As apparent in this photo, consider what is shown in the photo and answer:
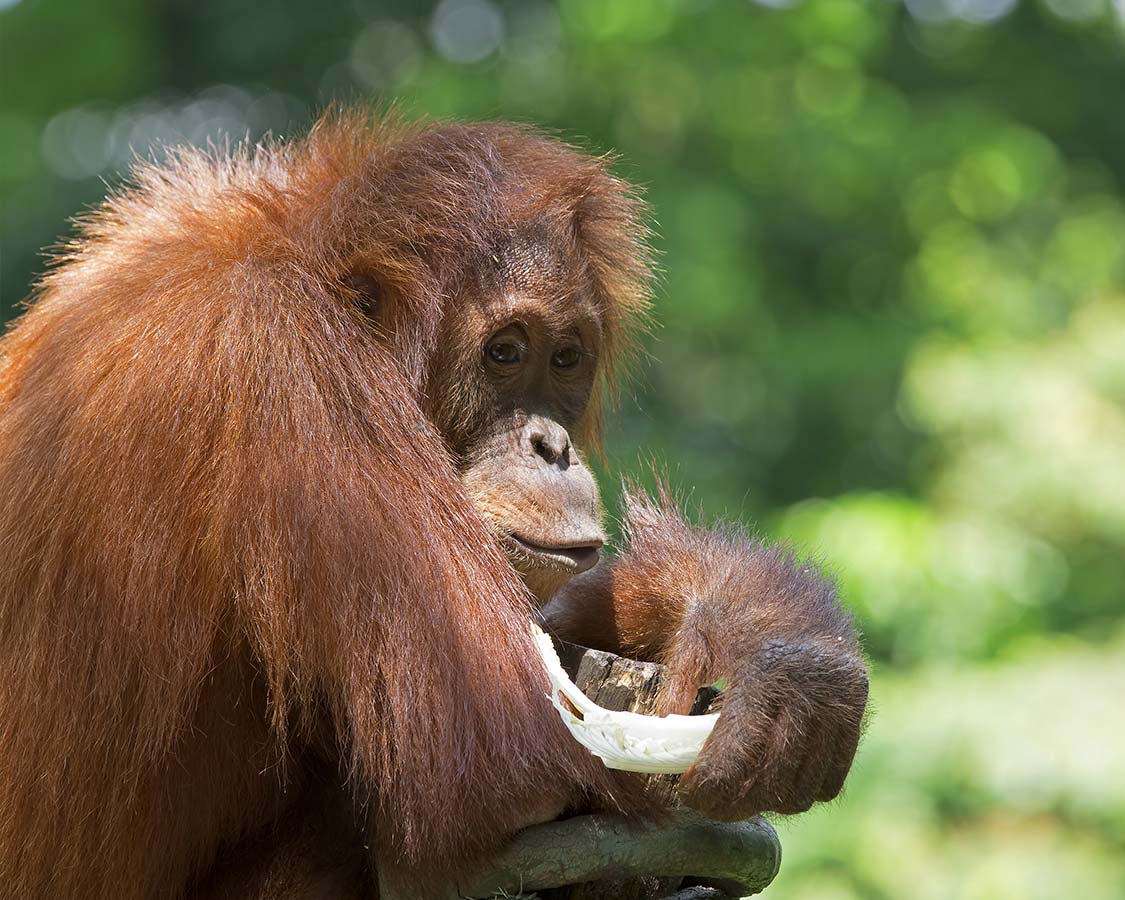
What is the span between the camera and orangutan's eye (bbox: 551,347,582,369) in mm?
4055

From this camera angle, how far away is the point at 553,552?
12.1 feet

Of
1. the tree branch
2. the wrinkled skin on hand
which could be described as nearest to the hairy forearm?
the wrinkled skin on hand

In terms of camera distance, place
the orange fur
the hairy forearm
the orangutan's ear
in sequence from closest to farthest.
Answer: the orange fur → the hairy forearm → the orangutan's ear

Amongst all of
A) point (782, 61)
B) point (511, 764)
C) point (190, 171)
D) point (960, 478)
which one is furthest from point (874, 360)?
point (511, 764)

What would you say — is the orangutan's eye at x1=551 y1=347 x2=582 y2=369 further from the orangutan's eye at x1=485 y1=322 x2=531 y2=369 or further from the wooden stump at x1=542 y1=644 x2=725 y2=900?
the wooden stump at x1=542 y1=644 x2=725 y2=900

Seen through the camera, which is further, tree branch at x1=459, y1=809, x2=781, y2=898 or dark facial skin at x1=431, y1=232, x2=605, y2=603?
dark facial skin at x1=431, y1=232, x2=605, y2=603

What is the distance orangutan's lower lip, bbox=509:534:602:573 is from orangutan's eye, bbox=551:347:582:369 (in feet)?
1.98

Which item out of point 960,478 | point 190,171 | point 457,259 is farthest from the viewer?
point 960,478

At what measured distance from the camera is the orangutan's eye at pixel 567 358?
13.3ft

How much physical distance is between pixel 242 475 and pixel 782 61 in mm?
8423

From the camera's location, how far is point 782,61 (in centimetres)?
1075

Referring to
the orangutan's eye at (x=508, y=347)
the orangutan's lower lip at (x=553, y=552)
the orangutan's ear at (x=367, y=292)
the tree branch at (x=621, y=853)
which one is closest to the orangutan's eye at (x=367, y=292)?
the orangutan's ear at (x=367, y=292)

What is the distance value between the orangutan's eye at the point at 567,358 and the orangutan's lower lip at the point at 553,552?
604mm

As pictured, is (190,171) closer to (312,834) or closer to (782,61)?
(312,834)
